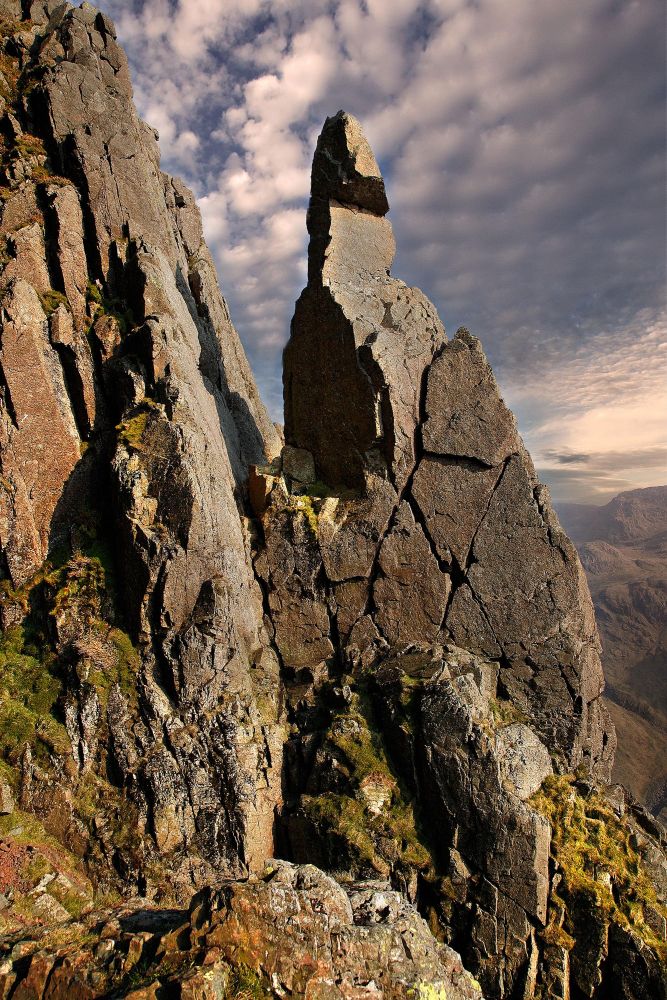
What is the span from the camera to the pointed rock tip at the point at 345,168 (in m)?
26.3

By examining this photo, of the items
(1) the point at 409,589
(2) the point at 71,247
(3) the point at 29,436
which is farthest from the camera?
(2) the point at 71,247

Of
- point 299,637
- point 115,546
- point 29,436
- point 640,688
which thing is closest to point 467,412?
point 299,637

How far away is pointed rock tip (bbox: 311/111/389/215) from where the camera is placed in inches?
1035

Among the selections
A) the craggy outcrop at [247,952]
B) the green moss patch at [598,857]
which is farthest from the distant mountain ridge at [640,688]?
the craggy outcrop at [247,952]

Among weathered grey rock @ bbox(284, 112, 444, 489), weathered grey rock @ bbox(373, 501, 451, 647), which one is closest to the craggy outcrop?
weathered grey rock @ bbox(373, 501, 451, 647)

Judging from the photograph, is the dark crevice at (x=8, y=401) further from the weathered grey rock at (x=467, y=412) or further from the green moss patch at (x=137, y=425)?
the weathered grey rock at (x=467, y=412)

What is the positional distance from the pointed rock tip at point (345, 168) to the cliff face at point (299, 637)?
0.54 feet

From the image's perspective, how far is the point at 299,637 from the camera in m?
21.3

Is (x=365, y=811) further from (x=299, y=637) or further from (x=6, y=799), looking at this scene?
(x=6, y=799)

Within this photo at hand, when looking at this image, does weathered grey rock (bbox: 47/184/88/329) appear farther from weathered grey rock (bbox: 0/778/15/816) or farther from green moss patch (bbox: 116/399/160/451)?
weathered grey rock (bbox: 0/778/15/816)

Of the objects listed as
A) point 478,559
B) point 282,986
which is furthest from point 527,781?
point 282,986

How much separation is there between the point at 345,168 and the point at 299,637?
22567 mm

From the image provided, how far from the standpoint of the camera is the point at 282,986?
859 cm

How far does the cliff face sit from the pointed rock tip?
0.16 metres
